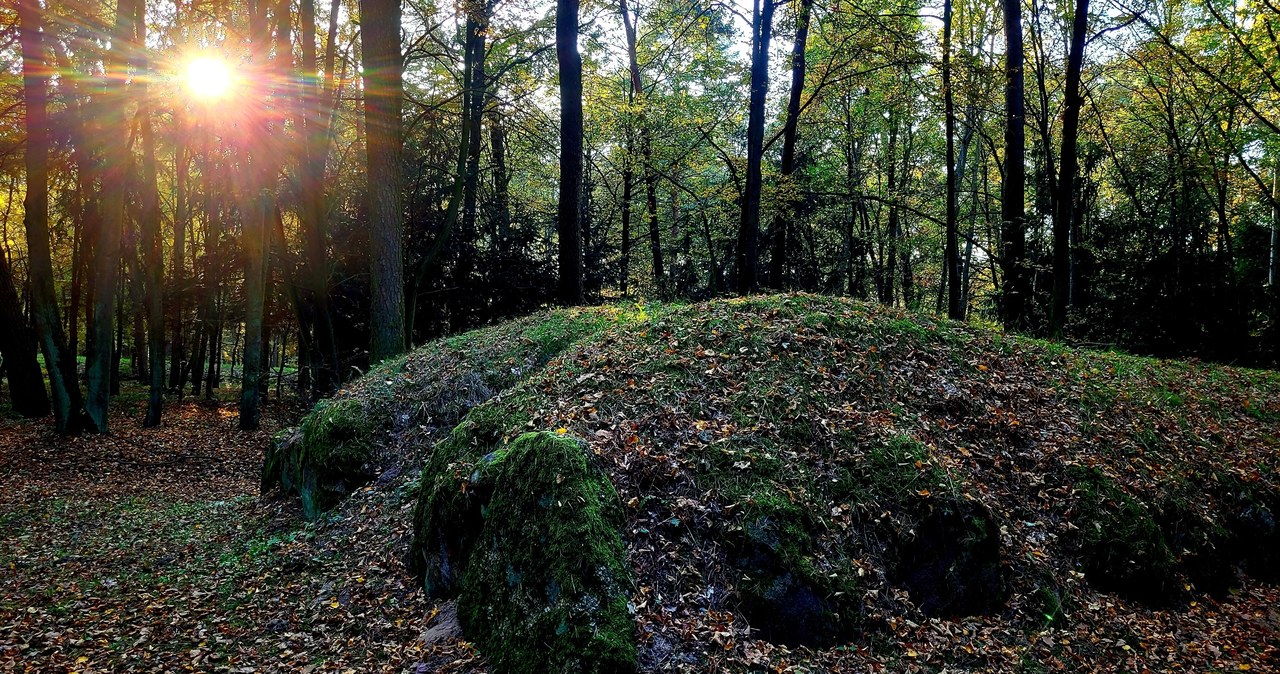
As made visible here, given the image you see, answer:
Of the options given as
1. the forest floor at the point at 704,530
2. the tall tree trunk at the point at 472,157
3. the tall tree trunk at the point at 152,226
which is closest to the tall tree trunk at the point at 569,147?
the tall tree trunk at the point at 472,157

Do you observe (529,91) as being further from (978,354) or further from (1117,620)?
(1117,620)

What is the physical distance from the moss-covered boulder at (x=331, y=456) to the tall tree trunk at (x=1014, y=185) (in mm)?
11741

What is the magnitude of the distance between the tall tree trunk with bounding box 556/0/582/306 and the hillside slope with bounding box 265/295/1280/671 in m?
4.38

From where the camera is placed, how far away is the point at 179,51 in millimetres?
13562

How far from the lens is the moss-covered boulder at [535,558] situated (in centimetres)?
348

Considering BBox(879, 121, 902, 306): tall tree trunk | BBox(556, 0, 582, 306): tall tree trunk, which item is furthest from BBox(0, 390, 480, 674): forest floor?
BBox(879, 121, 902, 306): tall tree trunk

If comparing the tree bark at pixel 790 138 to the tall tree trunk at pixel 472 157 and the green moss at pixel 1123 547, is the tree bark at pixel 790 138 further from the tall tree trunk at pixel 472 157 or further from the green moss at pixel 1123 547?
the green moss at pixel 1123 547

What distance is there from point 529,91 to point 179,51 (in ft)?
24.6

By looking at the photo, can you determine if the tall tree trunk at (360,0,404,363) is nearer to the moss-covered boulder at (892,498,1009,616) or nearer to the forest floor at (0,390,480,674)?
the forest floor at (0,390,480,674)

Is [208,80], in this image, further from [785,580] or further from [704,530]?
[785,580]

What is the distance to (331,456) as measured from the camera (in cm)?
657

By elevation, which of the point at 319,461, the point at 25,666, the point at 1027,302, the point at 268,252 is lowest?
the point at 25,666

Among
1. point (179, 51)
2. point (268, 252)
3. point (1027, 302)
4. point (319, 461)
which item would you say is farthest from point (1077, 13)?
point (179, 51)

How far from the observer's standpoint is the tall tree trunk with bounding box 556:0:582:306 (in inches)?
448
